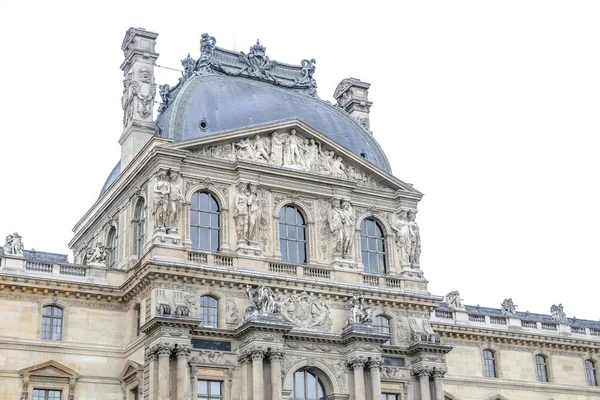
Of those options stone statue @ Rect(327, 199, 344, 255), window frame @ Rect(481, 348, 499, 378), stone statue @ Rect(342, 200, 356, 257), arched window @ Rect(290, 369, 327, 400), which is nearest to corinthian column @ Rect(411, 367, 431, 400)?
arched window @ Rect(290, 369, 327, 400)

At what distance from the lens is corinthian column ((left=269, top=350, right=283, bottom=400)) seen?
42.6 meters

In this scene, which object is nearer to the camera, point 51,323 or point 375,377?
point 51,323

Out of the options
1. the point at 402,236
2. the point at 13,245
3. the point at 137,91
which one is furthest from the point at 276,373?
the point at 137,91

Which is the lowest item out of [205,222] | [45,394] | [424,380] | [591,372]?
[45,394]

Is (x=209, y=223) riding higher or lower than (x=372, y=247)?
higher

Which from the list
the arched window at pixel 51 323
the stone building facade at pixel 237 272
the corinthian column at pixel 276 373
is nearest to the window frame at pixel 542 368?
the stone building facade at pixel 237 272

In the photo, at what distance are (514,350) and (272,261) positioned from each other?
18005 mm

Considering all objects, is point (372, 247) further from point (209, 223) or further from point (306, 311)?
point (209, 223)

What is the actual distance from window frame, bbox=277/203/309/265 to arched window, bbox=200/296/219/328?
Result: 4.67m

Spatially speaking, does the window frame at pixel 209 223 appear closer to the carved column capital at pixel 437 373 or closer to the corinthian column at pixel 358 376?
the corinthian column at pixel 358 376

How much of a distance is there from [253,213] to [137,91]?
920cm

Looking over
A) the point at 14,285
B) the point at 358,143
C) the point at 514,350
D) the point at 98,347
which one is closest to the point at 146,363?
the point at 98,347

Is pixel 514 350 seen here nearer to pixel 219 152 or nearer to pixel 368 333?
pixel 368 333

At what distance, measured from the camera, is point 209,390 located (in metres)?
42.6
